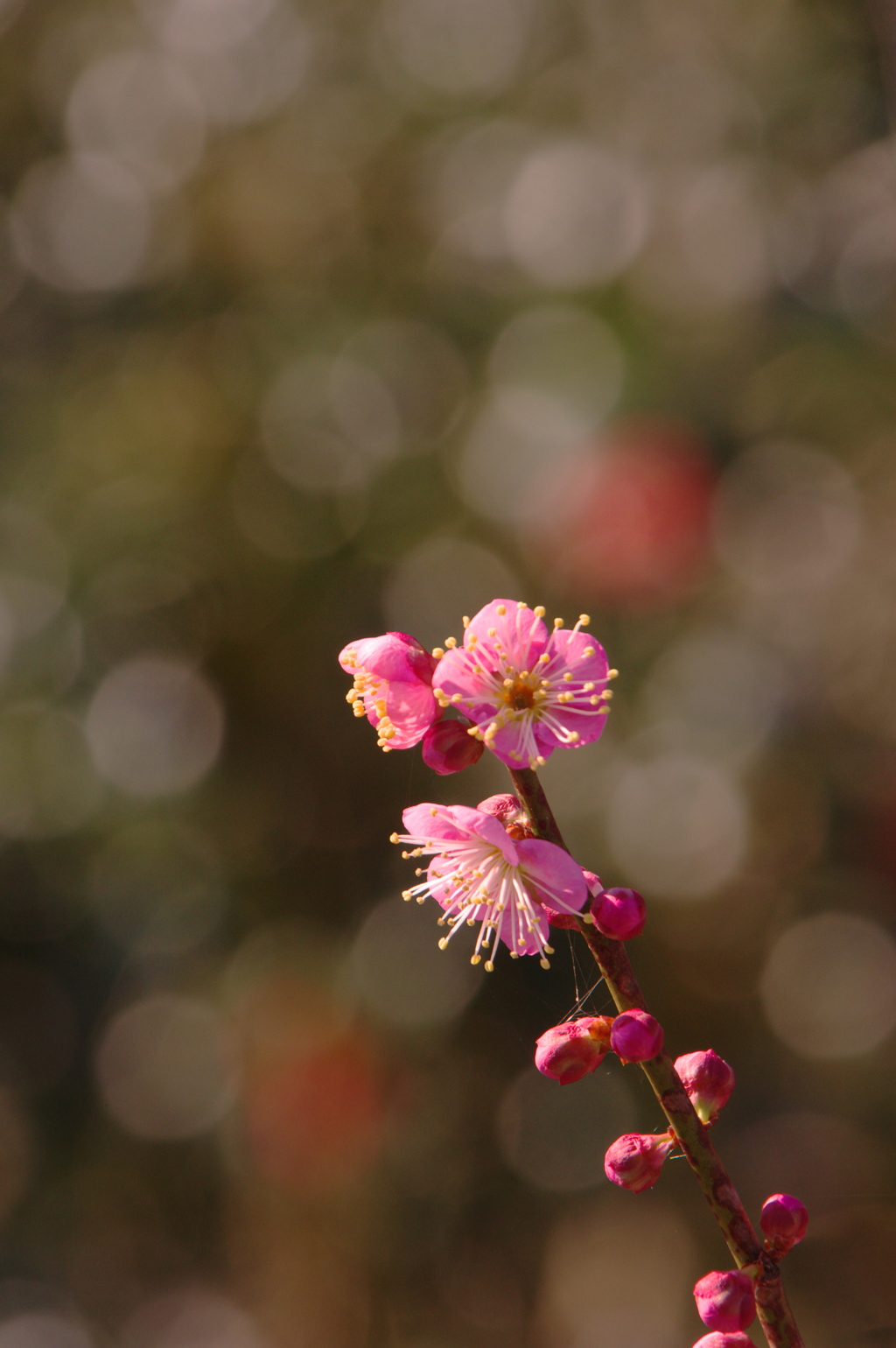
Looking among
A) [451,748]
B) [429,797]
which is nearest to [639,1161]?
[451,748]

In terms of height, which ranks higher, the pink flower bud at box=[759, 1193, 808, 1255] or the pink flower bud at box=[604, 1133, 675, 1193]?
the pink flower bud at box=[759, 1193, 808, 1255]

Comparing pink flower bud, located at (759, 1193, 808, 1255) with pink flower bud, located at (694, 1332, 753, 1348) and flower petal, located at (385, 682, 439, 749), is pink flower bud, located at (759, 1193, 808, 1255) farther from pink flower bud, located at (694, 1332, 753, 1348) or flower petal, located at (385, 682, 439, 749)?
flower petal, located at (385, 682, 439, 749)

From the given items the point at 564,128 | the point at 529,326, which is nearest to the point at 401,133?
the point at 564,128

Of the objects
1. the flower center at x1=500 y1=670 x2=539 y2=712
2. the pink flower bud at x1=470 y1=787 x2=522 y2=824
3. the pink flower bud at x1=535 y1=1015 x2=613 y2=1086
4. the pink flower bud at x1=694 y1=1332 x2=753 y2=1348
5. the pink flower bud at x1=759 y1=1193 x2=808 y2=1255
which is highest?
the flower center at x1=500 y1=670 x2=539 y2=712

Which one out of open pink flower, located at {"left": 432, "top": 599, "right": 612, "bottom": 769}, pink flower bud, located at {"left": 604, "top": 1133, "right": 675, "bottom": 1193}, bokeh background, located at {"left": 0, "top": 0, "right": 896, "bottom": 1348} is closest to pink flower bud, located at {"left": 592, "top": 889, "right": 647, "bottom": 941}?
open pink flower, located at {"left": 432, "top": 599, "right": 612, "bottom": 769}

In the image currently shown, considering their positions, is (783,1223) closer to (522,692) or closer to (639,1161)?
(639,1161)

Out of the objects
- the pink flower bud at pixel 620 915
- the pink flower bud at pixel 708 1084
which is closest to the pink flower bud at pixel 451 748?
the pink flower bud at pixel 620 915
